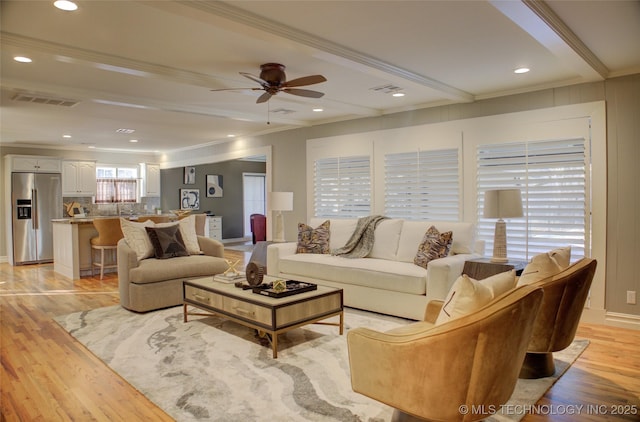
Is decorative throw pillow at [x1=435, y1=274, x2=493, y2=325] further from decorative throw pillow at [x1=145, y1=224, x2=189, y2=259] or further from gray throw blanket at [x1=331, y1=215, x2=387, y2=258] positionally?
decorative throw pillow at [x1=145, y1=224, x2=189, y2=259]

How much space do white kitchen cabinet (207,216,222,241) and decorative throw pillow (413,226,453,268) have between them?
310 inches

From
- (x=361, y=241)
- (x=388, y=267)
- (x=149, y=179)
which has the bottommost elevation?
(x=388, y=267)

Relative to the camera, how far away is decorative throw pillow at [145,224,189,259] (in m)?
4.94

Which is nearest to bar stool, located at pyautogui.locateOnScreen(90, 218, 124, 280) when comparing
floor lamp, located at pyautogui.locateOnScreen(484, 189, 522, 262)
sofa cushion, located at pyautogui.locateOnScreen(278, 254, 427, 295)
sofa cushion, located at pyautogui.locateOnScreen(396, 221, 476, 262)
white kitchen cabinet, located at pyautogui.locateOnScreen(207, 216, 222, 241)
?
sofa cushion, located at pyautogui.locateOnScreen(278, 254, 427, 295)

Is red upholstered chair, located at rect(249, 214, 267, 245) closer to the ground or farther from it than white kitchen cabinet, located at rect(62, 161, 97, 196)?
closer to the ground

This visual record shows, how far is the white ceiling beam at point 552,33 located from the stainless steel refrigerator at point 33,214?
9.01 meters

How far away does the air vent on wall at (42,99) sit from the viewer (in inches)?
184

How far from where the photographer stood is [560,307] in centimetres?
268

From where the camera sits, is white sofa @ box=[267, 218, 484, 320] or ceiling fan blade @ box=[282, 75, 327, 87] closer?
ceiling fan blade @ box=[282, 75, 327, 87]

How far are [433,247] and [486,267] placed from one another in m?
0.56

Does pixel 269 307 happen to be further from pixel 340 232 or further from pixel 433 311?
pixel 340 232

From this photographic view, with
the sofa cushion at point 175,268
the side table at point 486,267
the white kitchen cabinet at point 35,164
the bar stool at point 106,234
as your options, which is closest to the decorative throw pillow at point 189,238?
the sofa cushion at point 175,268

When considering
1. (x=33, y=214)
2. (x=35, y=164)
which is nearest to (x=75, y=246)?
(x=33, y=214)

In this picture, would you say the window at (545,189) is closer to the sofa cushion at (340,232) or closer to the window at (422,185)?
the window at (422,185)
